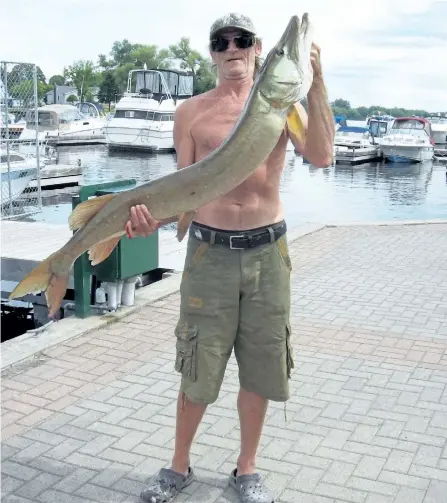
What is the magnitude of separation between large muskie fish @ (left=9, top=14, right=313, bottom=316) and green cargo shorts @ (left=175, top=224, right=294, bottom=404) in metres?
0.32

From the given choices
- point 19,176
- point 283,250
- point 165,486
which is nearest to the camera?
point 283,250

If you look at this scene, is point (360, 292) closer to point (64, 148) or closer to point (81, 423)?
point (81, 423)

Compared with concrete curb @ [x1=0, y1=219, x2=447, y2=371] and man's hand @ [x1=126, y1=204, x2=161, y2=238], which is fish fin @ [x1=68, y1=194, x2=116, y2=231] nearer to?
man's hand @ [x1=126, y1=204, x2=161, y2=238]

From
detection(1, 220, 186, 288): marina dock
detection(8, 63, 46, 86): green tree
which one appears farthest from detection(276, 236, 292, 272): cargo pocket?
detection(8, 63, 46, 86): green tree

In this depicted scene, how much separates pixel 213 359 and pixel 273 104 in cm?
130

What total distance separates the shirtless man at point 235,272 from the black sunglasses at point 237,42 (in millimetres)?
34

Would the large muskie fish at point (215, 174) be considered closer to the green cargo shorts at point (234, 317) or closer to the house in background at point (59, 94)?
the green cargo shorts at point (234, 317)

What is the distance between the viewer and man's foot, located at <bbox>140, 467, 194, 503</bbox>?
134 inches

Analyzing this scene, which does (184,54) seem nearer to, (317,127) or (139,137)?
(139,137)

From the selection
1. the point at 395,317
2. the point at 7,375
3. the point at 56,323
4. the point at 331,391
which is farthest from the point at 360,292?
the point at 7,375

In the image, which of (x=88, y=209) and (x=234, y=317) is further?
(x=234, y=317)

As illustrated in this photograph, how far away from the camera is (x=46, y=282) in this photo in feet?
10.0

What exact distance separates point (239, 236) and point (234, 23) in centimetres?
97

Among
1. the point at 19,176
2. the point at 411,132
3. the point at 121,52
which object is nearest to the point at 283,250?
the point at 19,176
